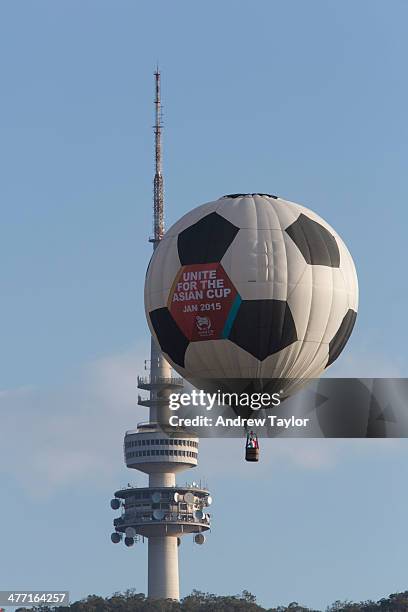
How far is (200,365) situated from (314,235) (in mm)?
6871

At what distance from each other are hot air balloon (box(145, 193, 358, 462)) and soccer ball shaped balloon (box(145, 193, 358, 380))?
0.13 feet

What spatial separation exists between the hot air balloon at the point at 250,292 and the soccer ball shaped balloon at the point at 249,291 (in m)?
0.04

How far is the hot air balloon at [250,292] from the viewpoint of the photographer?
68.7m

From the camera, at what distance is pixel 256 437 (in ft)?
233

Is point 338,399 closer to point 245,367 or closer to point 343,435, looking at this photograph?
point 343,435

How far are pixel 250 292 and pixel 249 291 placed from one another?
54 mm

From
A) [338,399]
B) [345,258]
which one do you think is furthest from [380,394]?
[345,258]

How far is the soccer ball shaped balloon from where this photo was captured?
68.7 metres

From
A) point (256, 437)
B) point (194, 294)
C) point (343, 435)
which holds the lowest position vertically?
point (256, 437)

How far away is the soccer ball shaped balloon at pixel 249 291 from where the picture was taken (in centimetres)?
6869

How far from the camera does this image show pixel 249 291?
68.7 metres

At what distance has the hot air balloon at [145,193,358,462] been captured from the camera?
68688 millimetres

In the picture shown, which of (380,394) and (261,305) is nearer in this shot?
(261,305)

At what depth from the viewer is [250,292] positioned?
6869cm
